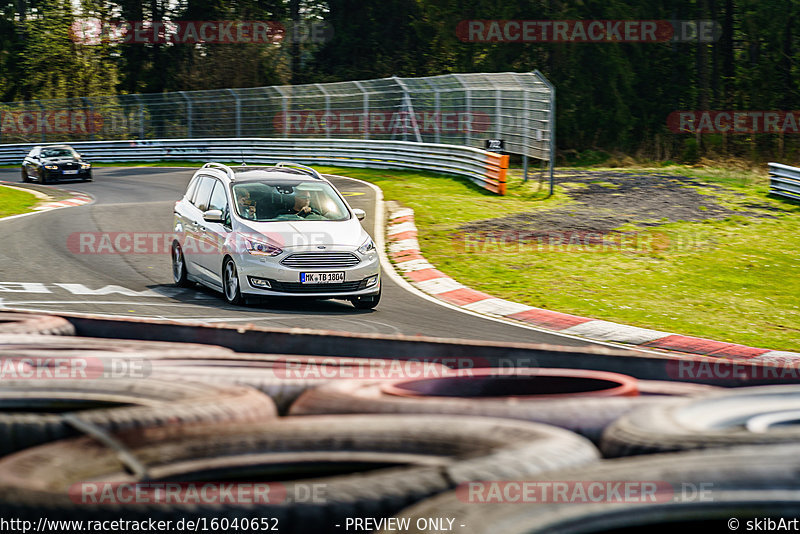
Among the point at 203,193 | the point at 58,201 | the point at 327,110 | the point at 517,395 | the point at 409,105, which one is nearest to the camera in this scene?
the point at 517,395

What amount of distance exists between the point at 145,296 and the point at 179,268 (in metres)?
1.14

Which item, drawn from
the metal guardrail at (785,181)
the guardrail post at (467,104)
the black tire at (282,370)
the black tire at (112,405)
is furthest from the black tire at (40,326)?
the guardrail post at (467,104)

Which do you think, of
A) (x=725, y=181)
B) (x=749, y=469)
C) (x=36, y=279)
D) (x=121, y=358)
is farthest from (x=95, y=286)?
(x=725, y=181)

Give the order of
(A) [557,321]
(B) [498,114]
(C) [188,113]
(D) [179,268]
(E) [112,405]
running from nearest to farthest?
(E) [112,405], (A) [557,321], (D) [179,268], (B) [498,114], (C) [188,113]

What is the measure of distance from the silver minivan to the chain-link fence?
35.4ft

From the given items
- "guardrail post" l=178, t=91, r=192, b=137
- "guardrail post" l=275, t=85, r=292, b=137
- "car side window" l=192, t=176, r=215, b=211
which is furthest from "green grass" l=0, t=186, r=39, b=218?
"guardrail post" l=178, t=91, r=192, b=137

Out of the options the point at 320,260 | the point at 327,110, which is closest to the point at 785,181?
the point at 320,260

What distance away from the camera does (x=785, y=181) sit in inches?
874

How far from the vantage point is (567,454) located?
9.69ft

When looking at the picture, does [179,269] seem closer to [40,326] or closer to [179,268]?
[179,268]

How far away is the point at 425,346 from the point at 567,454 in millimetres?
1942

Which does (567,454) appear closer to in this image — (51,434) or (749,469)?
(749,469)

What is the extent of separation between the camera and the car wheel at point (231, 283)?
37.3 feet

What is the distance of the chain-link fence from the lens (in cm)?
2528
